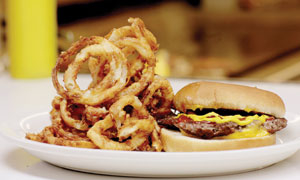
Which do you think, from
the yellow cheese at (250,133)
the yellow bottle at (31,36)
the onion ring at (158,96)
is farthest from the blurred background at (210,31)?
the yellow cheese at (250,133)

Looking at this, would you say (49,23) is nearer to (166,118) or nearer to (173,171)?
(166,118)

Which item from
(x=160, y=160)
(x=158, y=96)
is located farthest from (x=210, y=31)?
(x=160, y=160)

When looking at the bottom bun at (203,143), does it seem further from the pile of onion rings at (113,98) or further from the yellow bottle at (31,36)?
the yellow bottle at (31,36)

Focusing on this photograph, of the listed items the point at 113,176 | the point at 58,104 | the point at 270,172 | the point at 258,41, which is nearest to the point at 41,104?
the point at 58,104

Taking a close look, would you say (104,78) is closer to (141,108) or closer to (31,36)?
(141,108)

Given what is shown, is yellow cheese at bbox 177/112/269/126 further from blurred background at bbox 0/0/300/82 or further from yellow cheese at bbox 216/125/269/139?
blurred background at bbox 0/0/300/82

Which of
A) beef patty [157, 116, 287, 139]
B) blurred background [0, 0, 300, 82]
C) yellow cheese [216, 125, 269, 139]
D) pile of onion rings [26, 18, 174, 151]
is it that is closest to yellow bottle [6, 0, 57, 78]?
blurred background [0, 0, 300, 82]
